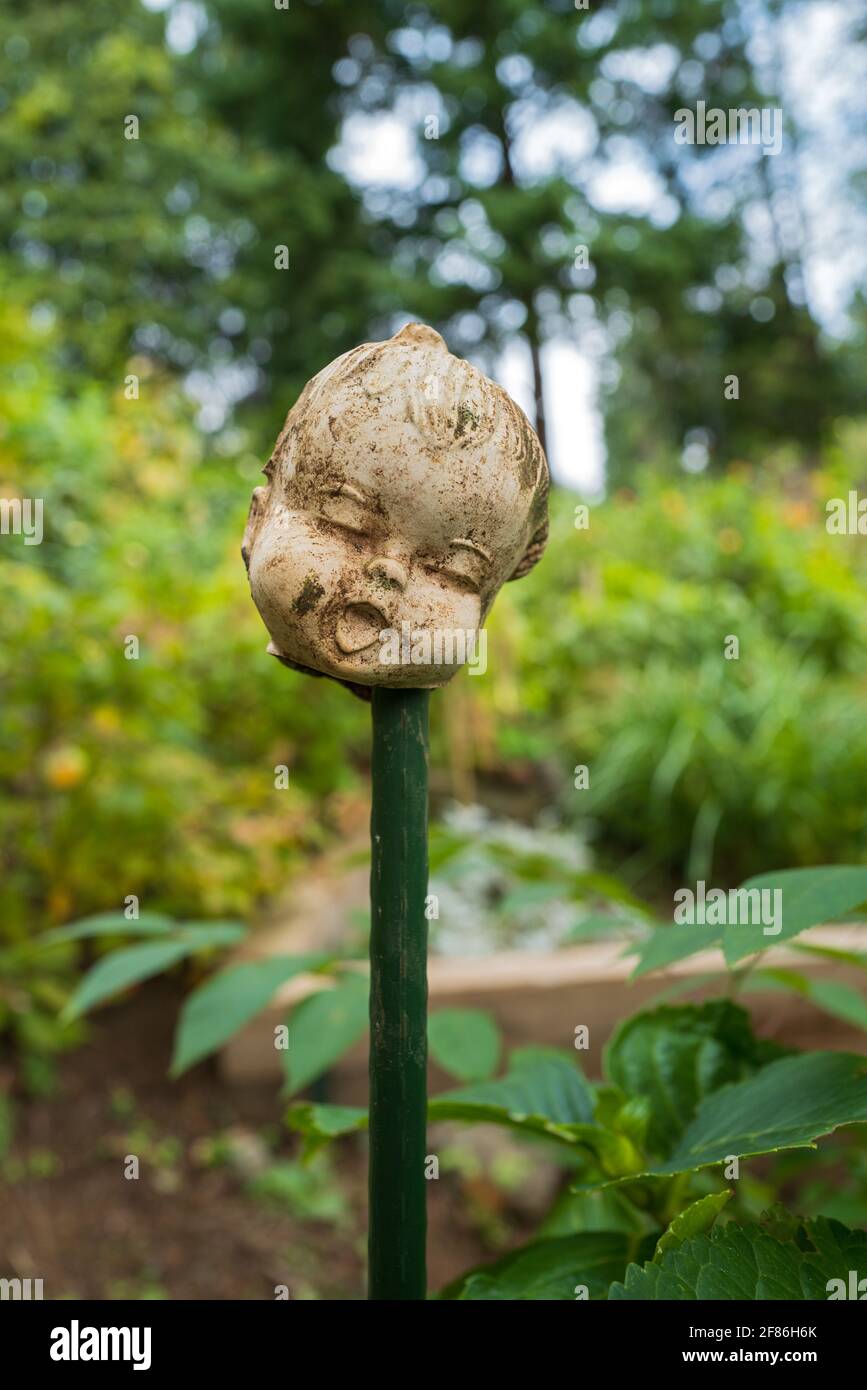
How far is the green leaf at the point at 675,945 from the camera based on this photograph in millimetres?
779

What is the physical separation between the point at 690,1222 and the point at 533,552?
0.52m

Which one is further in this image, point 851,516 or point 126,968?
point 851,516

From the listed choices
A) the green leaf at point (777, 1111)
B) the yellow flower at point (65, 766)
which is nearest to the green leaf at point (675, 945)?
the green leaf at point (777, 1111)

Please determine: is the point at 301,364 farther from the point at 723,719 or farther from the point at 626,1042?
Result: the point at 626,1042

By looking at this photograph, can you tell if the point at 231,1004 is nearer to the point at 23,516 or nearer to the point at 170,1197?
the point at 170,1197

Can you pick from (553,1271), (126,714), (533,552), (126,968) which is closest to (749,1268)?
(553,1271)

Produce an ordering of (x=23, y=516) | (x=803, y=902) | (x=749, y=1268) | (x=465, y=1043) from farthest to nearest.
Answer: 1. (x=23, y=516)
2. (x=465, y=1043)
3. (x=803, y=902)
4. (x=749, y=1268)

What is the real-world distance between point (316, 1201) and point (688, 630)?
322 centimetres

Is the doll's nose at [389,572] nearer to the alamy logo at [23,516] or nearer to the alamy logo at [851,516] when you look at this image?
the alamy logo at [23,516]

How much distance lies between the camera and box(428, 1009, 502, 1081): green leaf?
1.19 meters

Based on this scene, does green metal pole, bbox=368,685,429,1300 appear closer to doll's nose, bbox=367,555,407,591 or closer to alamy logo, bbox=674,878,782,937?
doll's nose, bbox=367,555,407,591

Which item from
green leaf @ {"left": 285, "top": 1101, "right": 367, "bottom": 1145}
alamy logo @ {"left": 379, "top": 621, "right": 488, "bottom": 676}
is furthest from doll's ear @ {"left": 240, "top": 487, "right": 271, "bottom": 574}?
green leaf @ {"left": 285, "top": 1101, "right": 367, "bottom": 1145}

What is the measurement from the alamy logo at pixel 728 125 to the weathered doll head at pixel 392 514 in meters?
2.03

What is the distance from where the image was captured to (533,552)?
0.85m
